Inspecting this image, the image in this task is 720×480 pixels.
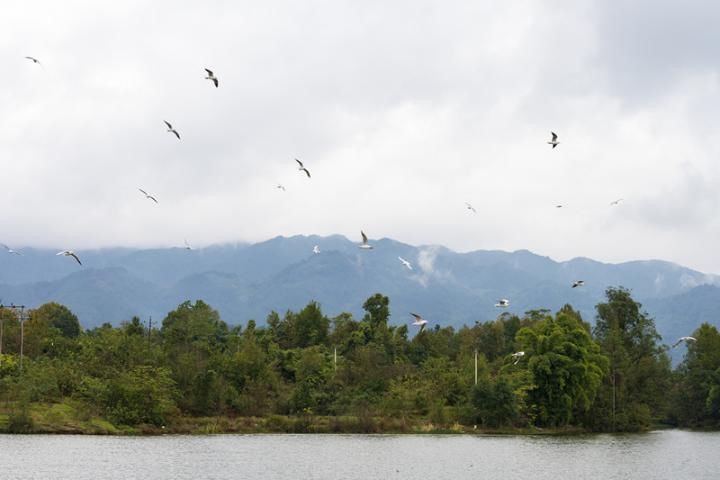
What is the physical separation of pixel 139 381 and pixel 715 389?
224 feet

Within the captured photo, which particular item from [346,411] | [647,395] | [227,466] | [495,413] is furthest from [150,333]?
[227,466]

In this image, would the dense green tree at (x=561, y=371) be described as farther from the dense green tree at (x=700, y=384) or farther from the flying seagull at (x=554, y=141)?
the flying seagull at (x=554, y=141)

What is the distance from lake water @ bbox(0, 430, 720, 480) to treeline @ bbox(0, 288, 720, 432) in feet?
28.0

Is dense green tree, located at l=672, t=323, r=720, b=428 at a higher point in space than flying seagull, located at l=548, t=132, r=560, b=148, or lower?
lower

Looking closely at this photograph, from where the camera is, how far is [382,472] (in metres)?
58.0

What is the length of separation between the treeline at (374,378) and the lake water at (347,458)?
8.52 metres

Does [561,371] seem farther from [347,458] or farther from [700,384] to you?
[347,458]

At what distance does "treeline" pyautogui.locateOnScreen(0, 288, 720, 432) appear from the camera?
91.4 metres

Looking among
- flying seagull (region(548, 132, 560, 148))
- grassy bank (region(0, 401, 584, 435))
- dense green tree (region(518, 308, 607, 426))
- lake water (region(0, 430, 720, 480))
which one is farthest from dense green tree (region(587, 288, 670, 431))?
flying seagull (region(548, 132, 560, 148))

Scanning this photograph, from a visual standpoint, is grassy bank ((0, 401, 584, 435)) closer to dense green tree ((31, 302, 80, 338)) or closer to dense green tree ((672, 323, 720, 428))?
dense green tree ((672, 323, 720, 428))

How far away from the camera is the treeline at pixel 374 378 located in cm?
9138

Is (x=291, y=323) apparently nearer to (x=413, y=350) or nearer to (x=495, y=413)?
(x=413, y=350)

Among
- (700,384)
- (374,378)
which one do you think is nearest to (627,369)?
(700,384)

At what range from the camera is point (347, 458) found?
6619cm
